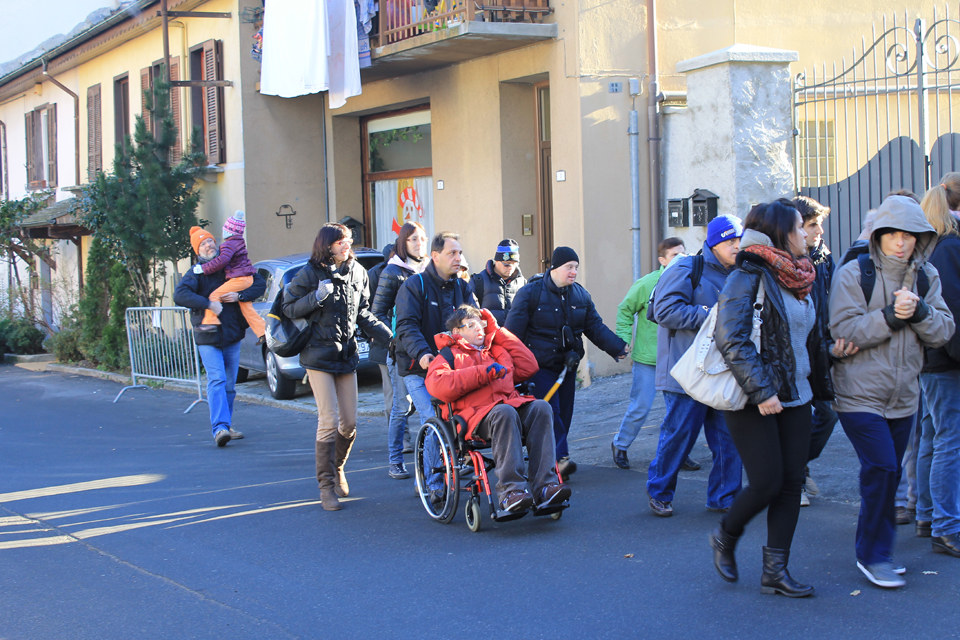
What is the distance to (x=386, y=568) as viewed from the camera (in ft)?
17.0

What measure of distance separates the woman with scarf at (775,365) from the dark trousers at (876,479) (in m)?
0.22

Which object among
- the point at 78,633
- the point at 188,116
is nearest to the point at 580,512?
the point at 78,633

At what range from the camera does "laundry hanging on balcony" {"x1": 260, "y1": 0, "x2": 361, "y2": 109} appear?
13.3 meters

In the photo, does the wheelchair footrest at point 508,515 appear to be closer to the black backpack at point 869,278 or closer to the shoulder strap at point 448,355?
the shoulder strap at point 448,355

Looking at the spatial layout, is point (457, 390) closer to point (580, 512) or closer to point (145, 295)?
point (580, 512)

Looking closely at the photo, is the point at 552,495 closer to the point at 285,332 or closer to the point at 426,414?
the point at 426,414

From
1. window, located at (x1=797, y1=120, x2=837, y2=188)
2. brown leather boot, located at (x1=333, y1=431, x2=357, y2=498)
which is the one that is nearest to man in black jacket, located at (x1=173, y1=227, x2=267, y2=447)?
brown leather boot, located at (x1=333, y1=431, x2=357, y2=498)

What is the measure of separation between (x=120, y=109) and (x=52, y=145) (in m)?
4.76

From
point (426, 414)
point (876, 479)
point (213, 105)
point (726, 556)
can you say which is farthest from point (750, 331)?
point (213, 105)

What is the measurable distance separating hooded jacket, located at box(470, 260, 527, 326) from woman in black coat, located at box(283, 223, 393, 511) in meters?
1.33

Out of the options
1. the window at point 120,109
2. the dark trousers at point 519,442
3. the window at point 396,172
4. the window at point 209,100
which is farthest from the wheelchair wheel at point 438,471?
the window at point 120,109

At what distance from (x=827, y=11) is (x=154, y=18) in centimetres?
1168

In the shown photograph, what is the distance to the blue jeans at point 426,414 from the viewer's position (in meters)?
6.13

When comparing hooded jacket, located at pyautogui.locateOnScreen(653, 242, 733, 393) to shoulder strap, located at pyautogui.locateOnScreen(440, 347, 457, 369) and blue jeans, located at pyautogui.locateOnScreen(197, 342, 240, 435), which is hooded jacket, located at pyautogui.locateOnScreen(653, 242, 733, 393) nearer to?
shoulder strap, located at pyautogui.locateOnScreen(440, 347, 457, 369)
